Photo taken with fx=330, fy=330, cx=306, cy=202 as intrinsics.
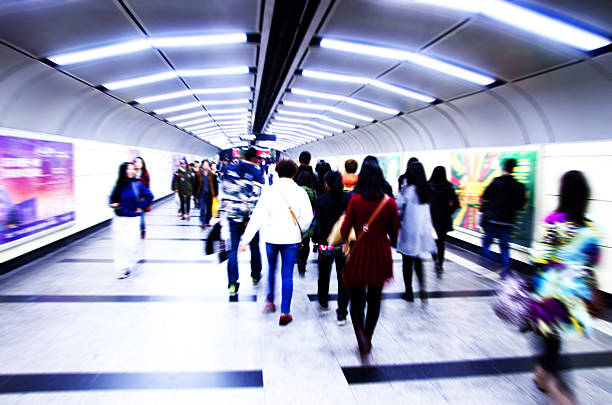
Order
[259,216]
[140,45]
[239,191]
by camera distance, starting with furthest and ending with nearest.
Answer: [140,45] → [239,191] → [259,216]

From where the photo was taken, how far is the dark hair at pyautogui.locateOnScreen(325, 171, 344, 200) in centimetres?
366

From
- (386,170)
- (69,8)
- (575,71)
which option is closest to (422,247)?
(575,71)

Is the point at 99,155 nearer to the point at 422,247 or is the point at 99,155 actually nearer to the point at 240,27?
the point at 240,27

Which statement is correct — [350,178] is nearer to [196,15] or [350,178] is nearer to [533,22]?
[533,22]

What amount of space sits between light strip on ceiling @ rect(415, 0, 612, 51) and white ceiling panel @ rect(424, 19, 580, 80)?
0.14 meters

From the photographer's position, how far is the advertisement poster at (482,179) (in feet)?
19.8

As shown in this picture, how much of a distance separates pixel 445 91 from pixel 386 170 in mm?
4603

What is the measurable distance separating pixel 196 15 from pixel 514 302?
18.4 feet

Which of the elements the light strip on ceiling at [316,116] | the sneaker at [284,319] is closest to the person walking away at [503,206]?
the sneaker at [284,319]

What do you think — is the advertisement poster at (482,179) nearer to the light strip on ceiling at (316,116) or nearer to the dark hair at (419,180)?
the dark hair at (419,180)

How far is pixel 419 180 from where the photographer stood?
4301mm

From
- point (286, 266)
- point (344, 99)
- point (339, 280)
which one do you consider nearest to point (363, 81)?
point (344, 99)

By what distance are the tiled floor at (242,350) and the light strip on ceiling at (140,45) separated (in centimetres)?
397

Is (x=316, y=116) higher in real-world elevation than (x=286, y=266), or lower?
higher
